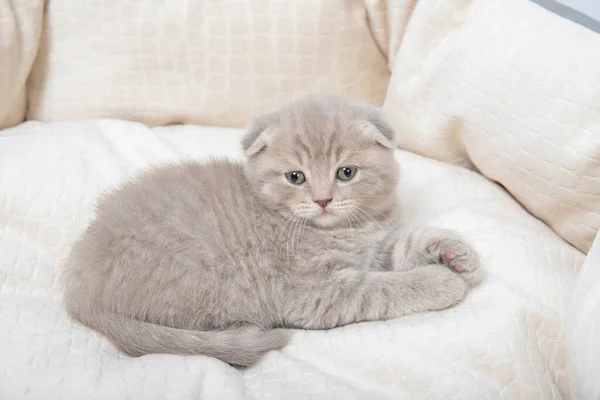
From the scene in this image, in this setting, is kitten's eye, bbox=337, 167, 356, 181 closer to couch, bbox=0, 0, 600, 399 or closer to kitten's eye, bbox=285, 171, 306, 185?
kitten's eye, bbox=285, 171, 306, 185

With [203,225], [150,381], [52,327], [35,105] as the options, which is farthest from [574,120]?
Result: [35,105]

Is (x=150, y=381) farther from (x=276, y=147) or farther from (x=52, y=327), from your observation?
(x=276, y=147)

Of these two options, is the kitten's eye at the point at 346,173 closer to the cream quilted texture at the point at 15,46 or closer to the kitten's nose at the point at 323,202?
the kitten's nose at the point at 323,202

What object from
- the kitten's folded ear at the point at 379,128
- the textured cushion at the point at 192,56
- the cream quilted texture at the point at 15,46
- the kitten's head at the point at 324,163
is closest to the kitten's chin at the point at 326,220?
the kitten's head at the point at 324,163

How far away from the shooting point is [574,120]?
132cm

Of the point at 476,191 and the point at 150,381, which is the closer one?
the point at 150,381

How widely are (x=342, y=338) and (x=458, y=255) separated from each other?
0.31 meters

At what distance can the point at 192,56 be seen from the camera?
1.83m

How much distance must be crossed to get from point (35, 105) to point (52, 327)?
0.92 meters

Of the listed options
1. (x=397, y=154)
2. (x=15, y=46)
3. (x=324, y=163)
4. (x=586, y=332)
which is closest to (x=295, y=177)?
(x=324, y=163)

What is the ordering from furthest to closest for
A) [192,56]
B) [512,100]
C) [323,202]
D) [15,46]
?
[192,56] → [15,46] → [512,100] → [323,202]

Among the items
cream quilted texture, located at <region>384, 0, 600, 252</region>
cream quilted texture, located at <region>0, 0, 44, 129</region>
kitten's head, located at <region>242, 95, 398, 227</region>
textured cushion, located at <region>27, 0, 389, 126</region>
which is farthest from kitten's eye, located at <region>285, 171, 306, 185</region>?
cream quilted texture, located at <region>0, 0, 44, 129</region>

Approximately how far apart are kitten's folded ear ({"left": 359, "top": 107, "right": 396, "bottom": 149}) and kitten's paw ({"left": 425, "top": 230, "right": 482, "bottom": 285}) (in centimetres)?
24

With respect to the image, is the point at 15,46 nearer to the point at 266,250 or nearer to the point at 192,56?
the point at 192,56
